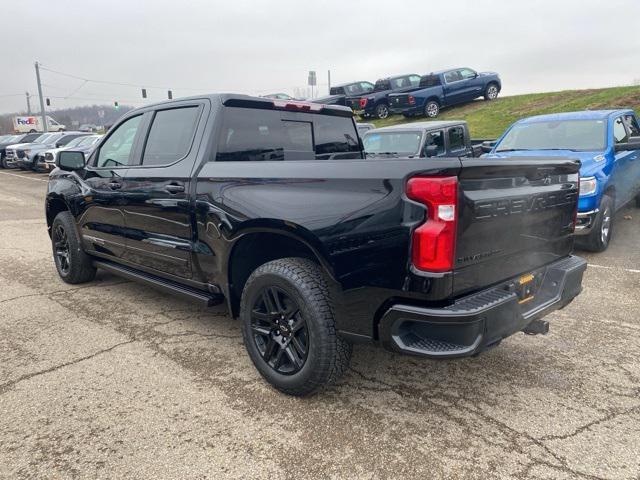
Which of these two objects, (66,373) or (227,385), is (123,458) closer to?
(227,385)

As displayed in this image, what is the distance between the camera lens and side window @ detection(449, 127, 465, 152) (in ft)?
31.5

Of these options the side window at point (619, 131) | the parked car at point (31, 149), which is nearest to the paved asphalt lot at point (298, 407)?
the side window at point (619, 131)

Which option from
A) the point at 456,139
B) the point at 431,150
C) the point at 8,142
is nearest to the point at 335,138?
the point at 431,150

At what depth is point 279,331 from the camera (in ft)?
10.0

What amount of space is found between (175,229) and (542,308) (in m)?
2.54

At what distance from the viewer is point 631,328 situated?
4039 mm

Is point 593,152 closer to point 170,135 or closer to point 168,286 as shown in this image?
point 170,135

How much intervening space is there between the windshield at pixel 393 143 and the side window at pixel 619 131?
3109 millimetres

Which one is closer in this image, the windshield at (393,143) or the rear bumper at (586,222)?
the rear bumper at (586,222)

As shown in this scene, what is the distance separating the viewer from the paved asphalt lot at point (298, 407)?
2.43 m

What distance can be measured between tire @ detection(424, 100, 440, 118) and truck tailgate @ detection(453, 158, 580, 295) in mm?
17584

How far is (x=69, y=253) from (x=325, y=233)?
373 centimetres

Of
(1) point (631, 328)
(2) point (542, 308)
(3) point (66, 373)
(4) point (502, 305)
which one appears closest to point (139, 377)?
(3) point (66, 373)

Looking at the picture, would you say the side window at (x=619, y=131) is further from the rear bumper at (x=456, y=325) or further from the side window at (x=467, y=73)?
the side window at (x=467, y=73)
